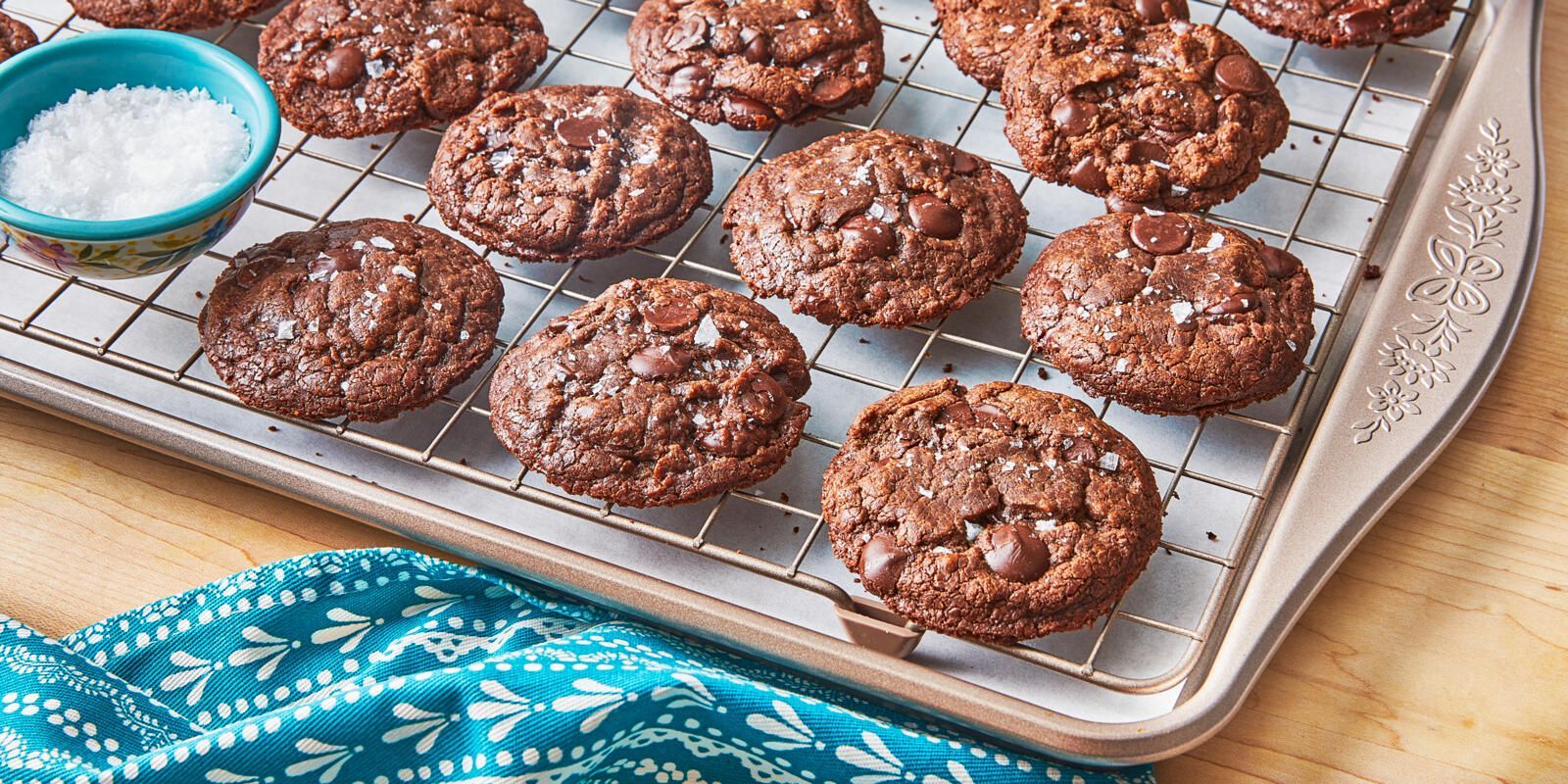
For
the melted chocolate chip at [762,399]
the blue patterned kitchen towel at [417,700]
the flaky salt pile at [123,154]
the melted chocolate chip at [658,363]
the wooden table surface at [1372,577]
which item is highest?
the flaky salt pile at [123,154]

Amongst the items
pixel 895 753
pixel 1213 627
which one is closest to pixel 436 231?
pixel 895 753

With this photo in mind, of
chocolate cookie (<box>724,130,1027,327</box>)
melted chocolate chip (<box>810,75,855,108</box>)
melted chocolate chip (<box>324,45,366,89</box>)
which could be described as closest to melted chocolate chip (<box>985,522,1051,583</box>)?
chocolate cookie (<box>724,130,1027,327</box>)

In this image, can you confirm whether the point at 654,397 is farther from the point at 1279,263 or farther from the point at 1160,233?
the point at 1279,263

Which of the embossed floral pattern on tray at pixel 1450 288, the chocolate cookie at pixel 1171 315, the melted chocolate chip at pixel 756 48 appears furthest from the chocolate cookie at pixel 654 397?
the embossed floral pattern on tray at pixel 1450 288

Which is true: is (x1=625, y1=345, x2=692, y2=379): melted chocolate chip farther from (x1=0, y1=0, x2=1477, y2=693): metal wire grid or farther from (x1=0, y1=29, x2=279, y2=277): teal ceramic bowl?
(x1=0, y1=29, x2=279, y2=277): teal ceramic bowl

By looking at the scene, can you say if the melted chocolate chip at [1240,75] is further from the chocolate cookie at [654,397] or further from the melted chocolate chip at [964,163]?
the chocolate cookie at [654,397]

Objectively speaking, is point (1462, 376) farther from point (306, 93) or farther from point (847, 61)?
point (306, 93)
